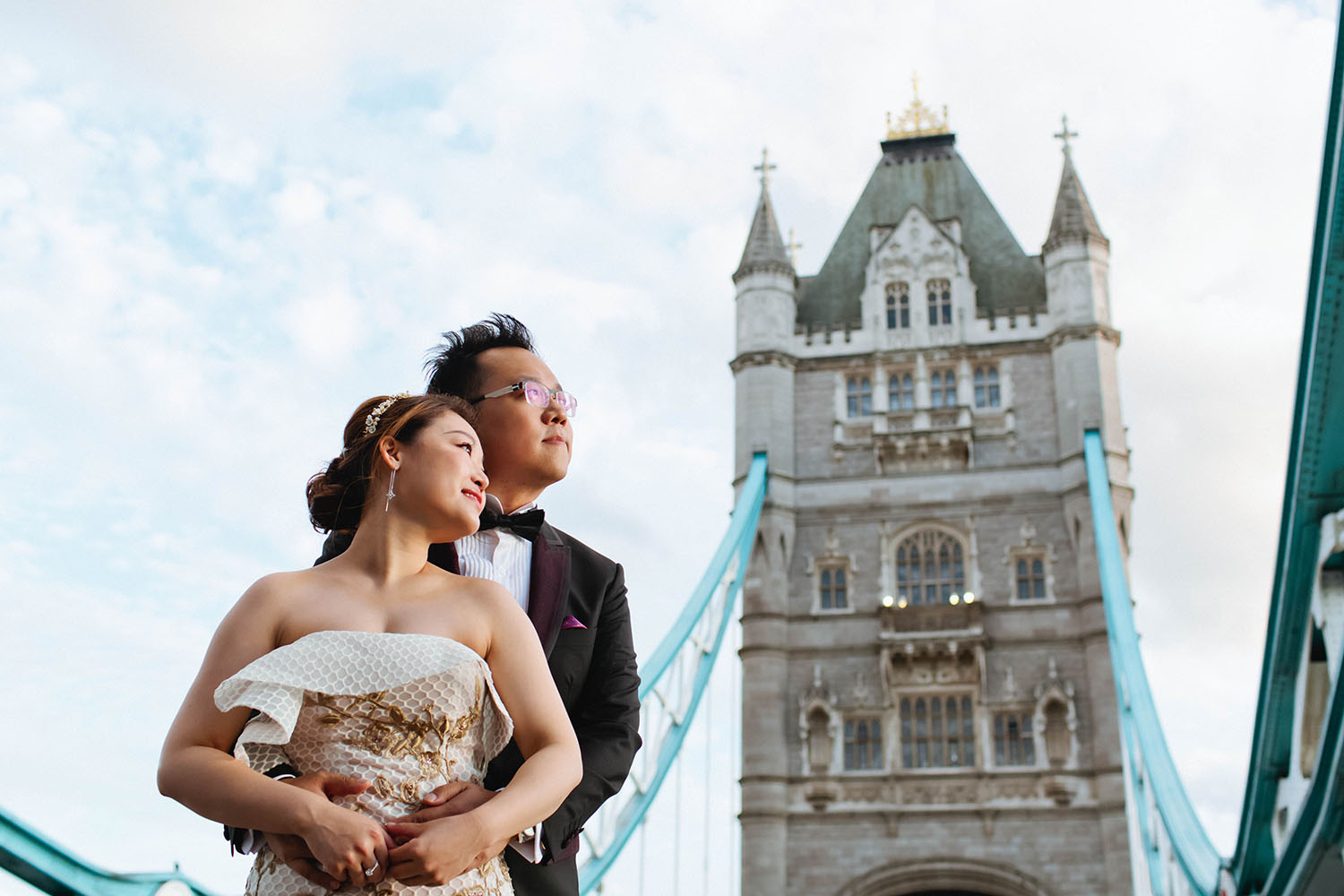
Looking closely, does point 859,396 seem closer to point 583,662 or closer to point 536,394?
point 536,394

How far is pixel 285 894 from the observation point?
180 centimetres

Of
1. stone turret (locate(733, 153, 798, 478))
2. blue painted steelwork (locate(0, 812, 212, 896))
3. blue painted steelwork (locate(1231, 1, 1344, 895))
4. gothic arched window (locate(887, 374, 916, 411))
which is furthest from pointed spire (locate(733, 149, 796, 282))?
blue painted steelwork (locate(0, 812, 212, 896))

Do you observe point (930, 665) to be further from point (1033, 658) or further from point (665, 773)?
point (665, 773)

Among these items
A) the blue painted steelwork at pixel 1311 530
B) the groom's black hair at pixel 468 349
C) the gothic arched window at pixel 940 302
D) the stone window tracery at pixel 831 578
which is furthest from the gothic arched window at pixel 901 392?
the groom's black hair at pixel 468 349

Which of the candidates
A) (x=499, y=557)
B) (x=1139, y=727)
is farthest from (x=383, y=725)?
(x=1139, y=727)

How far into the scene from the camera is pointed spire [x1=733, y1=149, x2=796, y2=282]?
24.4 metres

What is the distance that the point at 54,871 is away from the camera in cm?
405

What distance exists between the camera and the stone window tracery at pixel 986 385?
22703mm

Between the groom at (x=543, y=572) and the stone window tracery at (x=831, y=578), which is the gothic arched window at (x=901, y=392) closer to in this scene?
the stone window tracery at (x=831, y=578)

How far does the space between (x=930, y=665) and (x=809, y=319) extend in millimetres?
7303

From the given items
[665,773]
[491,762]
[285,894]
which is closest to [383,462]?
[491,762]

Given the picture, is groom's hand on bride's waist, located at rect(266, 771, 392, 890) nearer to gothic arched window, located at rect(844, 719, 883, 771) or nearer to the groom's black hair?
the groom's black hair

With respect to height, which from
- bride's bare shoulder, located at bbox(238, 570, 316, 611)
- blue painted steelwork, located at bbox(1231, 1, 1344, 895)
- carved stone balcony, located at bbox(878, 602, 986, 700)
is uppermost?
carved stone balcony, located at bbox(878, 602, 986, 700)

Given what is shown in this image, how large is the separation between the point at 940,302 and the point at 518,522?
21996 millimetres
